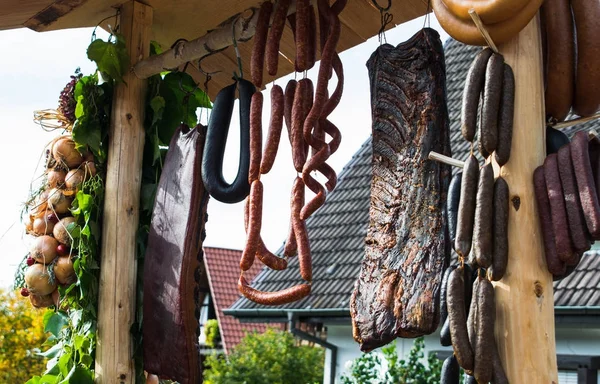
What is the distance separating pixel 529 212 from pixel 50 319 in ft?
7.11

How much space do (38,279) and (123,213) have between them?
407mm

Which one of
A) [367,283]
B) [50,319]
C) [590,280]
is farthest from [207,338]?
[367,283]

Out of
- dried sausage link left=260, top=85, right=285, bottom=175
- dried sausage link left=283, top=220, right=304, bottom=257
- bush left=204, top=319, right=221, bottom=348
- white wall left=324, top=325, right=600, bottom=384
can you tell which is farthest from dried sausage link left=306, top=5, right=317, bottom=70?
bush left=204, top=319, right=221, bottom=348

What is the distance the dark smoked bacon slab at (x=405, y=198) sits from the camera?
233 centimetres

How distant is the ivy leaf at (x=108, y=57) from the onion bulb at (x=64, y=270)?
745 mm

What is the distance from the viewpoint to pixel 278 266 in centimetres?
271

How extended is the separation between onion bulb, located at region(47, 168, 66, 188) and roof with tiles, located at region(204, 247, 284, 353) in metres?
15.6

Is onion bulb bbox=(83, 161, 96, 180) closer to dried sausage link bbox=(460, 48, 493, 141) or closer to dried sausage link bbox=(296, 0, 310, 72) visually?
dried sausage link bbox=(296, 0, 310, 72)

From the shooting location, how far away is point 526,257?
207 centimetres

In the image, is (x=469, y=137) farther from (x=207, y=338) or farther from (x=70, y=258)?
(x=207, y=338)

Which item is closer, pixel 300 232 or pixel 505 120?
pixel 505 120

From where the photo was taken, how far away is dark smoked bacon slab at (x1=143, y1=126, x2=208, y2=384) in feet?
10.3

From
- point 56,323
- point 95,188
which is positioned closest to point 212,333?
A: point 56,323

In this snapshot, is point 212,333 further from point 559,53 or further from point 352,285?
point 559,53
